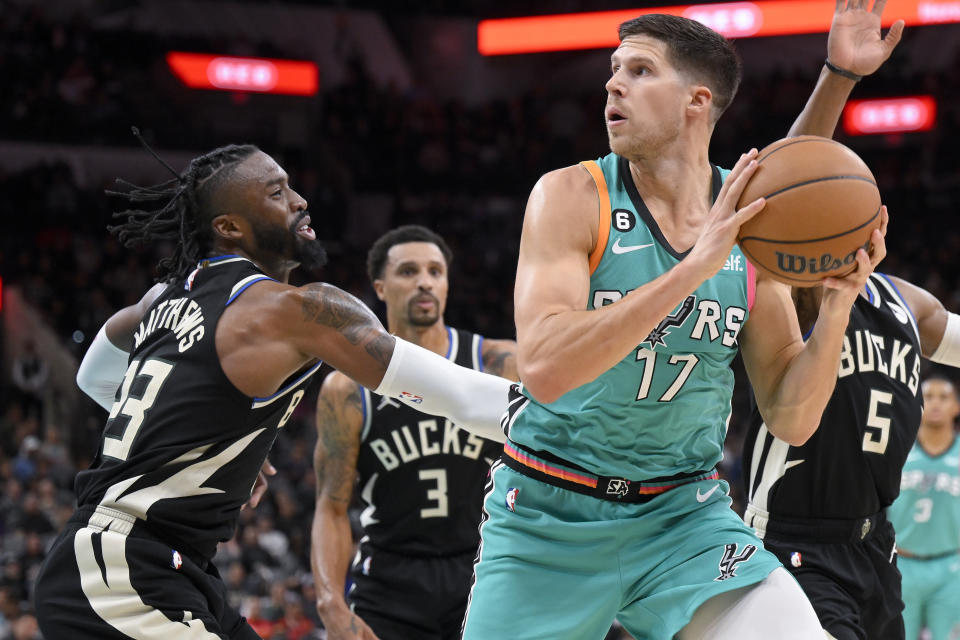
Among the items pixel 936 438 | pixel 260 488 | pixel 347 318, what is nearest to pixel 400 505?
pixel 260 488

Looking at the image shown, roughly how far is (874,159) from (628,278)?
16995mm

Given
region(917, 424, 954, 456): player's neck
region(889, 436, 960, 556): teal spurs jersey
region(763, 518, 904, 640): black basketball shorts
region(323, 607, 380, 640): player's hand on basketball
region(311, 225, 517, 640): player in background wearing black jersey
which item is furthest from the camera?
region(917, 424, 954, 456): player's neck

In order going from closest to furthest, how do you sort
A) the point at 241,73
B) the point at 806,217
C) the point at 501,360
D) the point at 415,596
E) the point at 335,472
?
the point at 806,217 → the point at 415,596 → the point at 335,472 → the point at 501,360 → the point at 241,73

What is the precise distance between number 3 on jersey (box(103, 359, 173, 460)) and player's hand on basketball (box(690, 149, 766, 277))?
65.3 inches

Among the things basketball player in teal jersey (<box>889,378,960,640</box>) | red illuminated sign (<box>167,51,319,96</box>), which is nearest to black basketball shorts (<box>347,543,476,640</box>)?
basketball player in teal jersey (<box>889,378,960,640</box>)

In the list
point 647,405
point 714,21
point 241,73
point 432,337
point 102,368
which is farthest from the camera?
point 241,73

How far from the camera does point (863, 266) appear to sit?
2.87 metres

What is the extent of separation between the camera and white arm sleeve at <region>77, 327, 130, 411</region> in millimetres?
4277

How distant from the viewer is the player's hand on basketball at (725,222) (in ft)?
8.73

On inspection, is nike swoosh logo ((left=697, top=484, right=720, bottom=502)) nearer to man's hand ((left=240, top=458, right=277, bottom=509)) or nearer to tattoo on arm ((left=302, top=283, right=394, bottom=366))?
tattoo on arm ((left=302, top=283, right=394, bottom=366))

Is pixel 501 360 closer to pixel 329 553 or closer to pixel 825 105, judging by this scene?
pixel 329 553

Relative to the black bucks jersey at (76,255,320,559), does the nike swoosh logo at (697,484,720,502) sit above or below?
below

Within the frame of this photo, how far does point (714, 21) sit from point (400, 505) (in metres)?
12.1

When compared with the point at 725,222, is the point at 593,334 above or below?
below
